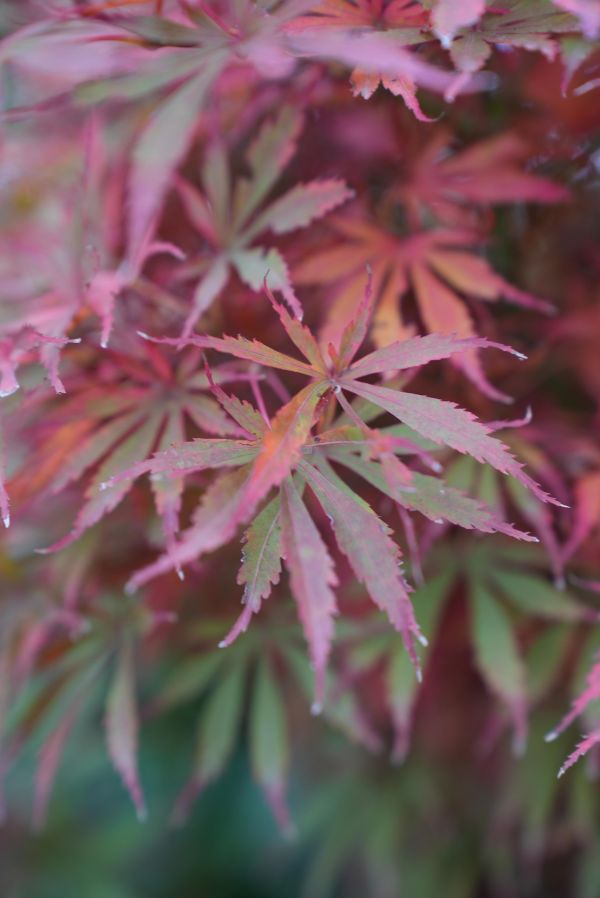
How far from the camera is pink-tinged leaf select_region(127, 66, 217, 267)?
482mm

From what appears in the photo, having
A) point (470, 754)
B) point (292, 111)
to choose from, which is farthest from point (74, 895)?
point (292, 111)

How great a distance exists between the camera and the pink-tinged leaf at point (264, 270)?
56 centimetres

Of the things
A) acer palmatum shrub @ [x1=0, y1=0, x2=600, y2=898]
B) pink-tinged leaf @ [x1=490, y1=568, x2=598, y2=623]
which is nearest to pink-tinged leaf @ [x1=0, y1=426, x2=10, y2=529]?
acer palmatum shrub @ [x1=0, y1=0, x2=600, y2=898]

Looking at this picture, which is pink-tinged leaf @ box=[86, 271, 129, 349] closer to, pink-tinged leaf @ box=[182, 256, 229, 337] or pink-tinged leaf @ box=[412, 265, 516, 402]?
pink-tinged leaf @ box=[182, 256, 229, 337]

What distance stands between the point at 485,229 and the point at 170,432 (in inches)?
14.1

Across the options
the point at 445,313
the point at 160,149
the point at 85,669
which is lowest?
the point at 85,669

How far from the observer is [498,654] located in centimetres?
76

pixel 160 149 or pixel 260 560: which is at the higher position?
pixel 160 149

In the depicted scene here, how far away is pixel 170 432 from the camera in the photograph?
23.6 inches

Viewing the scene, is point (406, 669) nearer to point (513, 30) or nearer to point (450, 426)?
point (450, 426)

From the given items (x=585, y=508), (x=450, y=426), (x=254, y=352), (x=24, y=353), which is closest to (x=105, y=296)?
(x=24, y=353)

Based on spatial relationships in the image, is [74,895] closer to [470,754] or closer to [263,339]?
[470,754]

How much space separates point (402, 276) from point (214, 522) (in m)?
0.31

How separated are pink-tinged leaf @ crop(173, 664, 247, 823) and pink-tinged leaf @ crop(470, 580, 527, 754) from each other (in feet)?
0.80
